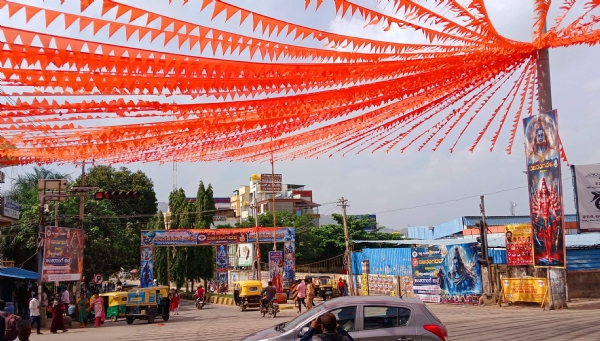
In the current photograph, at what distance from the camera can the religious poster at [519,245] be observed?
2312 centimetres

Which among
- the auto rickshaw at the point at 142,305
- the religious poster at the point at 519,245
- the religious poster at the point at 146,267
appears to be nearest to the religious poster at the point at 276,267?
the religious poster at the point at 146,267

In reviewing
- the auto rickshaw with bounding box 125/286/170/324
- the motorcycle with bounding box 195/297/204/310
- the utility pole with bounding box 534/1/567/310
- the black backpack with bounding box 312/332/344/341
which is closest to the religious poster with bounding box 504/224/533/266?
the utility pole with bounding box 534/1/567/310

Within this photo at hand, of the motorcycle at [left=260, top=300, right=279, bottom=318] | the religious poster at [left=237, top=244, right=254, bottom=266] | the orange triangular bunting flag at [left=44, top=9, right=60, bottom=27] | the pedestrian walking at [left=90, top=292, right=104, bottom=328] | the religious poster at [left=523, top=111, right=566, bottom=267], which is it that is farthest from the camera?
the religious poster at [left=237, top=244, right=254, bottom=266]

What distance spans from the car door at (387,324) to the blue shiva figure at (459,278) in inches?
757

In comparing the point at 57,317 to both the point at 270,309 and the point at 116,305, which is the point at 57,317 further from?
the point at 270,309

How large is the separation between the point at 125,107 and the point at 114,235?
33219 millimetres

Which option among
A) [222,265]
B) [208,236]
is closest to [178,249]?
[222,265]

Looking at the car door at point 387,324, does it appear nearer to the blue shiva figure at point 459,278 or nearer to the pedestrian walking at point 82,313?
the pedestrian walking at point 82,313

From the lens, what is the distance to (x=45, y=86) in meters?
5.46

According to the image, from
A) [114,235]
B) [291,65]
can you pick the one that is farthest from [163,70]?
[114,235]

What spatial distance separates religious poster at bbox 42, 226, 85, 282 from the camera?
Answer: 19.8m

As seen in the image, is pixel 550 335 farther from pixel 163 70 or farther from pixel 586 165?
pixel 586 165

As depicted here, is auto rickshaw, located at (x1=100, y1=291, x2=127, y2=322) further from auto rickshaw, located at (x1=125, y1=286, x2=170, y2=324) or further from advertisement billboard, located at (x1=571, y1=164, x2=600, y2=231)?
advertisement billboard, located at (x1=571, y1=164, x2=600, y2=231)

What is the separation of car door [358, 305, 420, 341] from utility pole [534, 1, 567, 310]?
994cm
